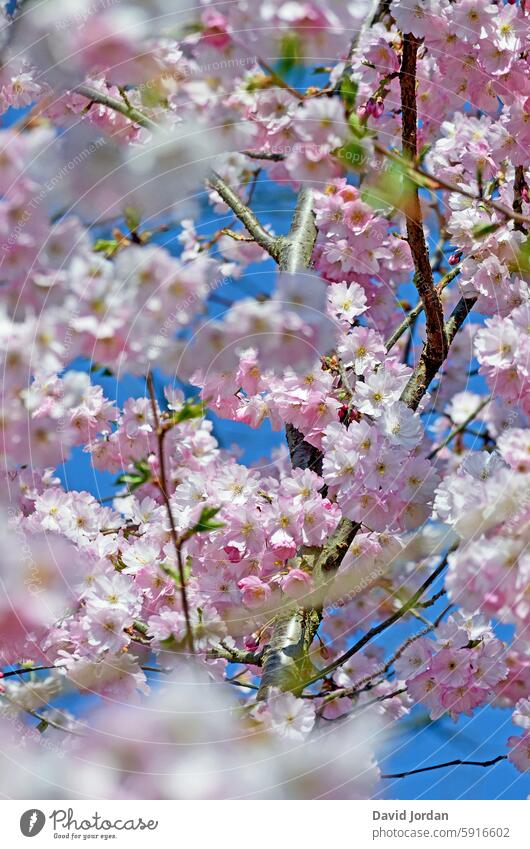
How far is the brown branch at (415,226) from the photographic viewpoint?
170cm

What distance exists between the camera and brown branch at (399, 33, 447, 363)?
5.57ft

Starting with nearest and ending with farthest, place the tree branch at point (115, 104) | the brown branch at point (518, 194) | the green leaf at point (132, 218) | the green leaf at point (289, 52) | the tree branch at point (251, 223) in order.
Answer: the green leaf at point (289, 52) < the green leaf at point (132, 218) < the tree branch at point (115, 104) < the brown branch at point (518, 194) < the tree branch at point (251, 223)

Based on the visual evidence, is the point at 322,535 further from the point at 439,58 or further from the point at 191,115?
the point at 439,58

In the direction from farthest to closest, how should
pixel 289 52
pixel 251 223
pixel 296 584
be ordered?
pixel 251 223, pixel 296 584, pixel 289 52

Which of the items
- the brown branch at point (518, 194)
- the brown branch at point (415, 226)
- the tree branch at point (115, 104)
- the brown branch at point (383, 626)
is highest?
the tree branch at point (115, 104)

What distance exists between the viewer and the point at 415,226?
5.82 ft

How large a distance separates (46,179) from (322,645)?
4.23ft

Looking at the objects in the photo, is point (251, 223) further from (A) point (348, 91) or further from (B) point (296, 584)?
(B) point (296, 584)

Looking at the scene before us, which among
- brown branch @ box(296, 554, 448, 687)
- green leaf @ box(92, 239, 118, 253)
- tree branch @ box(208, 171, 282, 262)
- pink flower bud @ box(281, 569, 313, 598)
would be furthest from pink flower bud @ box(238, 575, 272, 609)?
tree branch @ box(208, 171, 282, 262)

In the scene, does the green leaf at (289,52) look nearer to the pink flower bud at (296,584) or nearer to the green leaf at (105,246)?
the green leaf at (105,246)

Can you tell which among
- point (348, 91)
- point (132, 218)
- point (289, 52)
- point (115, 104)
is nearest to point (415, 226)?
point (348, 91)

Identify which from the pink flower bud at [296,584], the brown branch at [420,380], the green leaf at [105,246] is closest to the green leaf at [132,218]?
the green leaf at [105,246]

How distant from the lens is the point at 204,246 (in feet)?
9.58

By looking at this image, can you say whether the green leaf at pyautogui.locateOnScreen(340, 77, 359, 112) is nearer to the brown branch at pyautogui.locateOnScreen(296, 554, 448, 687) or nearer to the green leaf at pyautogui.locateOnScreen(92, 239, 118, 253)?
the green leaf at pyautogui.locateOnScreen(92, 239, 118, 253)
